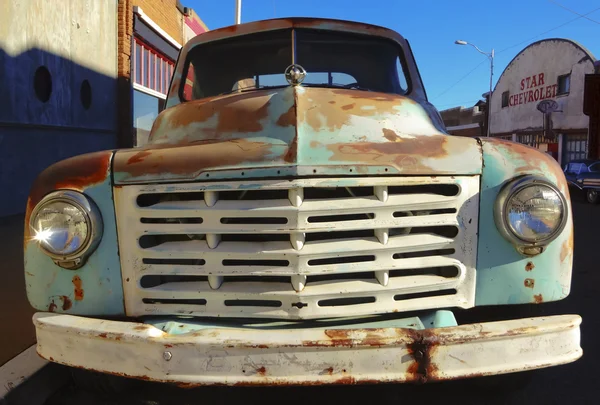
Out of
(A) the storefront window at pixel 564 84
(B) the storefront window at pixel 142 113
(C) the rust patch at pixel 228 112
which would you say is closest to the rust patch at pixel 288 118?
(C) the rust patch at pixel 228 112

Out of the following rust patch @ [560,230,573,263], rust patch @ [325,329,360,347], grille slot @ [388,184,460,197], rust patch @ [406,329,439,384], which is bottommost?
rust patch @ [406,329,439,384]

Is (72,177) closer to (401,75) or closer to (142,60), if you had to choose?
(401,75)

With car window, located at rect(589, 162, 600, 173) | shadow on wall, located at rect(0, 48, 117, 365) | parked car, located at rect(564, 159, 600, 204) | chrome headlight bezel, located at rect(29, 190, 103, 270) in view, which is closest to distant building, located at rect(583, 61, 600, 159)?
parked car, located at rect(564, 159, 600, 204)

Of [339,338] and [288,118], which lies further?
[288,118]

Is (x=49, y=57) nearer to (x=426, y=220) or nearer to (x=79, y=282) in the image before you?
(x=79, y=282)

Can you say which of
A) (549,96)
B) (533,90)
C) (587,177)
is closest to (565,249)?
(587,177)

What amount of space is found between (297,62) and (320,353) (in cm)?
202

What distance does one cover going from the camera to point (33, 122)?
7.49 meters

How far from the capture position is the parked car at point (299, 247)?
6.06ft

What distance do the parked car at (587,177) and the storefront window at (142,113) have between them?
10.7 meters

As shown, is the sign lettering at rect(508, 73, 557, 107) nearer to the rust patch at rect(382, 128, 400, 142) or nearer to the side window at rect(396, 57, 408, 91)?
the side window at rect(396, 57, 408, 91)

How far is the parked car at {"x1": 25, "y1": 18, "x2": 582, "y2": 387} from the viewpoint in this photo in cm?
185

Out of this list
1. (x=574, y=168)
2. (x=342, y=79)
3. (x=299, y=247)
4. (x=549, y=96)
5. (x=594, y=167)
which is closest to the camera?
(x=299, y=247)

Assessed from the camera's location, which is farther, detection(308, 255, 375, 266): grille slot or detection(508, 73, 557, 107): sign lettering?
detection(508, 73, 557, 107): sign lettering
